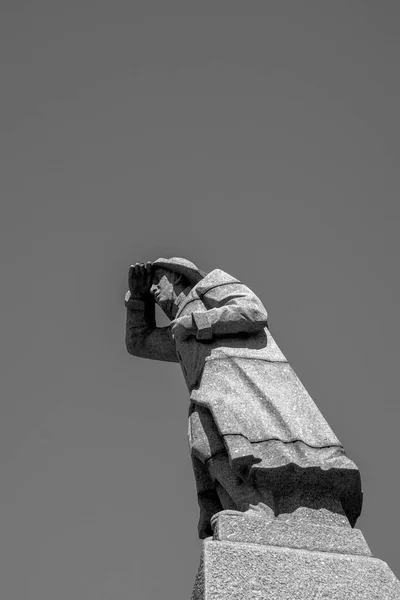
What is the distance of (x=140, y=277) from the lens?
980cm

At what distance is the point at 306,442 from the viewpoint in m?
6.91

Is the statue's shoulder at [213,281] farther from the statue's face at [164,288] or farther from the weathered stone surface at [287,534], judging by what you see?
the weathered stone surface at [287,534]

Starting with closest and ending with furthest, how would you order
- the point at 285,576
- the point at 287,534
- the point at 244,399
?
the point at 285,576 → the point at 287,534 → the point at 244,399

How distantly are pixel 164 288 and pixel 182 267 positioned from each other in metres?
0.32

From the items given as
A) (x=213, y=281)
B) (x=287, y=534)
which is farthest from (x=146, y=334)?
(x=287, y=534)

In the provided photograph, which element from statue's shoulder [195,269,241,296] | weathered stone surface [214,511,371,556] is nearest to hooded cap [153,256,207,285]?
statue's shoulder [195,269,241,296]

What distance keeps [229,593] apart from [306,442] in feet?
5.51

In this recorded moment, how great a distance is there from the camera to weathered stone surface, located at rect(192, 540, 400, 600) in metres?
5.68

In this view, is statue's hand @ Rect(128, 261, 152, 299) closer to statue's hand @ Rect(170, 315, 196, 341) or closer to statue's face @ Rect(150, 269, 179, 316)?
statue's face @ Rect(150, 269, 179, 316)

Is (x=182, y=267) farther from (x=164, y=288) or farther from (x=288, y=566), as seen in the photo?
(x=288, y=566)

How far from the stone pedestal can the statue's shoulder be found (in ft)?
9.65

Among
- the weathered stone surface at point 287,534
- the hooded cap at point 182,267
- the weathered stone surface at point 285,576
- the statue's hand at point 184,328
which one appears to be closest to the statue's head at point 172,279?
the hooded cap at point 182,267

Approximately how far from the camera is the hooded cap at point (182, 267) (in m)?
9.41

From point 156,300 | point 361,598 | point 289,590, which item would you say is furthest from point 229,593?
point 156,300
